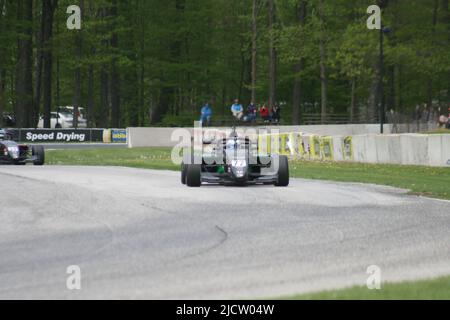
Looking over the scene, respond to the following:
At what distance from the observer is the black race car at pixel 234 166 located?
21000 mm

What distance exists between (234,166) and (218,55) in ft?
177

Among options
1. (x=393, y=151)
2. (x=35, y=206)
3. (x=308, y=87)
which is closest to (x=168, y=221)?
(x=35, y=206)

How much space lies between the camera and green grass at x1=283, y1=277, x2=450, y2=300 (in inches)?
339

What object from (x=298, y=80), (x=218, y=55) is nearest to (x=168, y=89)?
(x=218, y=55)

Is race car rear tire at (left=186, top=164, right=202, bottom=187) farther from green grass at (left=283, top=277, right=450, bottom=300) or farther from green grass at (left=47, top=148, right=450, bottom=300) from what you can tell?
green grass at (left=283, top=277, right=450, bottom=300)

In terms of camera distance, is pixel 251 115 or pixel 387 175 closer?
pixel 387 175

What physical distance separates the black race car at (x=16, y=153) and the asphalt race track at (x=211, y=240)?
12112 millimetres

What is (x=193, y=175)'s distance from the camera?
68.8 feet

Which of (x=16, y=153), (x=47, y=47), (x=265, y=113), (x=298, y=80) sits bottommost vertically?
(x=16, y=153)

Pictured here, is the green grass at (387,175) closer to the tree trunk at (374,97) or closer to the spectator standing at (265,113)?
the spectator standing at (265,113)

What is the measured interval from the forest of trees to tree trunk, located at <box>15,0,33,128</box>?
0.09 metres

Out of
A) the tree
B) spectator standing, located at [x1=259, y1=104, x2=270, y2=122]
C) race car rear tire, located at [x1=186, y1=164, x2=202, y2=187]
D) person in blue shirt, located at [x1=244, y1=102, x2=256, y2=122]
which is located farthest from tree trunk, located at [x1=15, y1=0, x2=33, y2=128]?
race car rear tire, located at [x1=186, y1=164, x2=202, y2=187]

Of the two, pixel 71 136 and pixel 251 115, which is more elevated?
pixel 251 115
